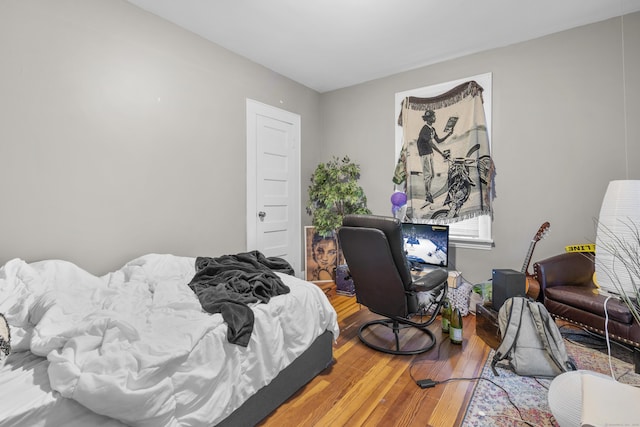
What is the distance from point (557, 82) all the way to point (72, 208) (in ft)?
14.2

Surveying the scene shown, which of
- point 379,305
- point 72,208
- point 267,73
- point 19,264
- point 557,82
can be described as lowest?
point 379,305

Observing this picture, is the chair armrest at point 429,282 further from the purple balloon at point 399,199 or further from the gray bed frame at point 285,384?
the purple balloon at point 399,199

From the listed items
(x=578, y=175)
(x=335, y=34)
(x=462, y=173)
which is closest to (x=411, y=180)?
(x=462, y=173)

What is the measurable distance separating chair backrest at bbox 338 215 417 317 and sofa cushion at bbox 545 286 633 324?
125cm

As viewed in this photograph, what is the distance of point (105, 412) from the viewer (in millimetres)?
1076

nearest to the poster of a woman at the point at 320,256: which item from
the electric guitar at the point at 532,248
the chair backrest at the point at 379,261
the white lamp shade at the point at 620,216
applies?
the chair backrest at the point at 379,261

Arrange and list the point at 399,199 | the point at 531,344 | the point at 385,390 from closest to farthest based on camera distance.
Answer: the point at 385,390 < the point at 531,344 < the point at 399,199

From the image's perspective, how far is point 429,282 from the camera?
2193 mm

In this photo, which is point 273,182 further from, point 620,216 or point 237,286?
point 620,216

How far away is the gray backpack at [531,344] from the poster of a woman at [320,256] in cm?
235

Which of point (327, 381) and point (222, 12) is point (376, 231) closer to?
point (327, 381)

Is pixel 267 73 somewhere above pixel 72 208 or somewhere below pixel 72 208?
above

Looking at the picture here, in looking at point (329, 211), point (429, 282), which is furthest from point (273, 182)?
point (429, 282)

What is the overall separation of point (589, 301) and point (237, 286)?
2.50 meters
